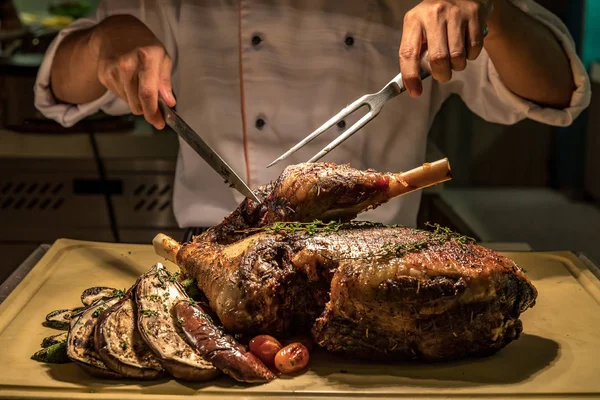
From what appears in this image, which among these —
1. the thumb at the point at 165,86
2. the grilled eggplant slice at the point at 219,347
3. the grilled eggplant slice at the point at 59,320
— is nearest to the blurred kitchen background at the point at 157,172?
the thumb at the point at 165,86

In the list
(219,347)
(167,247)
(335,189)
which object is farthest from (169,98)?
(219,347)

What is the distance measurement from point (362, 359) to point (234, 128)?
1198mm

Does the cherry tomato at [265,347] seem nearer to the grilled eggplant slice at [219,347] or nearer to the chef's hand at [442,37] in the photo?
the grilled eggplant slice at [219,347]

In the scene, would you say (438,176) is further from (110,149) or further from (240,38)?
(110,149)

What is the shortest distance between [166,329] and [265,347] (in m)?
0.23

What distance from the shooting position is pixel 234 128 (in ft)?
9.09

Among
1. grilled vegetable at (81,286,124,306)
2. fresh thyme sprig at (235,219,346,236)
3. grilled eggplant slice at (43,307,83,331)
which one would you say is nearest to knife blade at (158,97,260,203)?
fresh thyme sprig at (235,219,346,236)

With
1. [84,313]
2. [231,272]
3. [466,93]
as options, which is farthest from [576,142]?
[84,313]

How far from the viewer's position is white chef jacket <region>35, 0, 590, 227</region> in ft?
8.75

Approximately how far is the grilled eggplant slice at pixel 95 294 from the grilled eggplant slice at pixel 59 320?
0.20 feet

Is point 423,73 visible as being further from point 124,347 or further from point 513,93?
point 124,347

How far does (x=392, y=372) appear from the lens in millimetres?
1761

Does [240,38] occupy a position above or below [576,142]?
above

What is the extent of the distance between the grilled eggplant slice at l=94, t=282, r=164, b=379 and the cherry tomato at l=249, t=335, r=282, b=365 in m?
0.22
